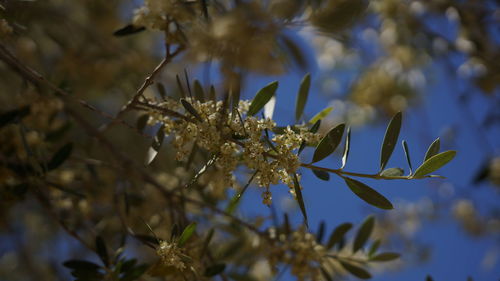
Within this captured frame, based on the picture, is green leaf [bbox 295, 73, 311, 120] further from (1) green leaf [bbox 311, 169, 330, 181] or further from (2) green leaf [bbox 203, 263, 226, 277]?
(2) green leaf [bbox 203, 263, 226, 277]

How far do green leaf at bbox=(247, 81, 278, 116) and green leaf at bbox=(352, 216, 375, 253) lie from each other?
61 cm

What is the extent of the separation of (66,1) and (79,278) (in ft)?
8.59

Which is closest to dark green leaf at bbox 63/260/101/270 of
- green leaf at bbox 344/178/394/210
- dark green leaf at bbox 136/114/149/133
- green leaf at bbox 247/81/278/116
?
dark green leaf at bbox 136/114/149/133

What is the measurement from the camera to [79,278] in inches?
47.3

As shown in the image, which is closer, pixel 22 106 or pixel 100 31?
pixel 22 106

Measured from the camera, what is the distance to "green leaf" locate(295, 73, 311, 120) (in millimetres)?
1215

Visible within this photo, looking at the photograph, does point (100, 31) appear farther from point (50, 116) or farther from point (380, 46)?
point (380, 46)

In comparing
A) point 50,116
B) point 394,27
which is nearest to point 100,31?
point 50,116

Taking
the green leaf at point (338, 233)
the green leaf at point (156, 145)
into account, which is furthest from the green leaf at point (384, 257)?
the green leaf at point (156, 145)

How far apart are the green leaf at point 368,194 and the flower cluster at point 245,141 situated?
0.12m

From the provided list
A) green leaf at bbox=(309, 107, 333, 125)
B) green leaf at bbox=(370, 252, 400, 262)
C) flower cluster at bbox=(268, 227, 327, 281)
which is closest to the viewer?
green leaf at bbox=(309, 107, 333, 125)

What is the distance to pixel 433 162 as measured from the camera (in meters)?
0.96

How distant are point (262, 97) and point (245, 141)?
0.48 feet

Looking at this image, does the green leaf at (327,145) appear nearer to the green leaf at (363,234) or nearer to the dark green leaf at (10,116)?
the green leaf at (363,234)
